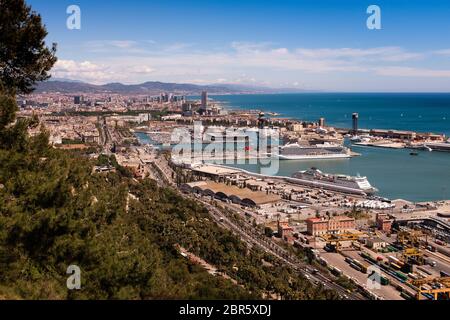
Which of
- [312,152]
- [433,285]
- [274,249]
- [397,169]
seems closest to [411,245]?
[433,285]

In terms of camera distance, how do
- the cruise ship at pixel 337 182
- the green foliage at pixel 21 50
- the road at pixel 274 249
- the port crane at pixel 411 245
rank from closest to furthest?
1. the green foliage at pixel 21 50
2. the road at pixel 274 249
3. the port crane at pixel 411 245
4. the cruise ship at pixel 337 182

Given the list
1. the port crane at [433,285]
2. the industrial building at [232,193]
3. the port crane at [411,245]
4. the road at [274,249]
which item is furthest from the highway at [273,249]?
the port crane at [411,245]

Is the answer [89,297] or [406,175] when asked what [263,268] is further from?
[406,175]

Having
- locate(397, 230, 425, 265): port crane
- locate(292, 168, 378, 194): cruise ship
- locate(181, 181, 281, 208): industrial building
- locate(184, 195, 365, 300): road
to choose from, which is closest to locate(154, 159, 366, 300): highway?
locate(184, 195, 365, 300): road

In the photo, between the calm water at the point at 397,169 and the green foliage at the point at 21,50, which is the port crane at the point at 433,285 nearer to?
the green foliage at the point at 21,50

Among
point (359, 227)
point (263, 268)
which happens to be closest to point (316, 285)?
point (263, 268)

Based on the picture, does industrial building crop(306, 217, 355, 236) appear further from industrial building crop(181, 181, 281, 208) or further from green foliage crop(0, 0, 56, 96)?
green foliage crop(0, 0, 56, 96)
